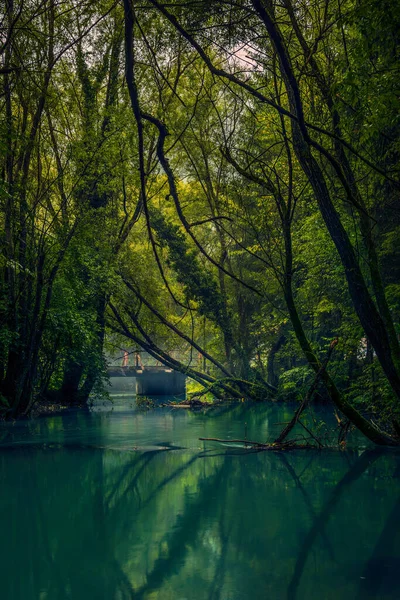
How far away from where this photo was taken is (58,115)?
15398mm

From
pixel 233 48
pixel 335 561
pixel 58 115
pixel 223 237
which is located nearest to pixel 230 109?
pixel 223 237

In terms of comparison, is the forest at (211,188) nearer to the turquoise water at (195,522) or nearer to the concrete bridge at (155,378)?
the turquoise water at (195,522)

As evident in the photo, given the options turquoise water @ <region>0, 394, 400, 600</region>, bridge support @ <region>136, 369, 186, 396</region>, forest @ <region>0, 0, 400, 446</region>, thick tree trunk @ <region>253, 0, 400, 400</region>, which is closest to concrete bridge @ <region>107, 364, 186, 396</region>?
bridge support @ <region>136, 369, 186, 396</region>

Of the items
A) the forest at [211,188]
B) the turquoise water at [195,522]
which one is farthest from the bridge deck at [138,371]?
the turquoise water at [195,522]

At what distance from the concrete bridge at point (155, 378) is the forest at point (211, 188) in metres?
4.69

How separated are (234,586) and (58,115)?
13551 millimetres

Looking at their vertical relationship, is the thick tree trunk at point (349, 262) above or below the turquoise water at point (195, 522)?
above

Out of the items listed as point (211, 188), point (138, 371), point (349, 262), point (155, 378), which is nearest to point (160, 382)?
point (155, 378)

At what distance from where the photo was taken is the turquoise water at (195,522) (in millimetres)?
4617

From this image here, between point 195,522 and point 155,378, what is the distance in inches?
1059

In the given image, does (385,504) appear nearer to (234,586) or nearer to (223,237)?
(234,586)

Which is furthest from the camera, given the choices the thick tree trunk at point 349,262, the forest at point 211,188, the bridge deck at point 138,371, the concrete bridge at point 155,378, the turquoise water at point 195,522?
the concrete bridge at point 155,378

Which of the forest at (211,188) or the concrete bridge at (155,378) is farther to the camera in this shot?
the concrete bridge at (155,378)

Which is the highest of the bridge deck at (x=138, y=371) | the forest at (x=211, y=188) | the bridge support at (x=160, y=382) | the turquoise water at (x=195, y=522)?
the forest at (x=211, y=188)
